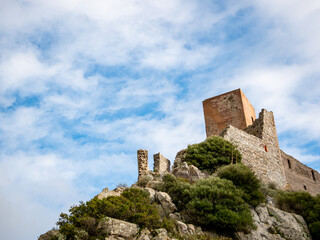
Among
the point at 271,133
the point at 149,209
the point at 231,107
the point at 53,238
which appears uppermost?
the point at 231,107

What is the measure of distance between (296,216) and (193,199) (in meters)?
5.75

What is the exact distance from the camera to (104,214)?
13.0 meters

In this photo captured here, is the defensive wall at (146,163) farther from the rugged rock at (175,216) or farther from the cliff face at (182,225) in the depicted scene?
the rugged rock at (175,216)

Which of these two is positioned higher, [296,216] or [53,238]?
[296,216]

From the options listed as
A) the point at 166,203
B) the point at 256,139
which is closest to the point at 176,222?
the point at 166,203

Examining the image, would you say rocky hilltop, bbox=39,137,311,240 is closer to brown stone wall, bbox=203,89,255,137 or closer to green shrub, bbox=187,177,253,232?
green shrub, bbox=187,177,253,232

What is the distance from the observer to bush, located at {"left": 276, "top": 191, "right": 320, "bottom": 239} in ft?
57.7

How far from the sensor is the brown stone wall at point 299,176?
98.2 feet

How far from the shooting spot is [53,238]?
12172 millimetres

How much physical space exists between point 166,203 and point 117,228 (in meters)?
3.40

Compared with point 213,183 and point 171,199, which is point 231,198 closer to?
point 213,183

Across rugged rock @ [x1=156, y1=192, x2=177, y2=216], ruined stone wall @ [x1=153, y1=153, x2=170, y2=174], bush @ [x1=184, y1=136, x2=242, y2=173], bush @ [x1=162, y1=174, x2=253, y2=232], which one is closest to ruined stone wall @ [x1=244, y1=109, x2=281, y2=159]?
bush @ [x1=184, y1=136, x2=242, y2=173]

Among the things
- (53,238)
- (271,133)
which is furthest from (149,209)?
(271,133)

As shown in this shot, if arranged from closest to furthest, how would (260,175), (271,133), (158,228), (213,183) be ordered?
(158,228) → (213,183) → (260,175) → (271,133)
